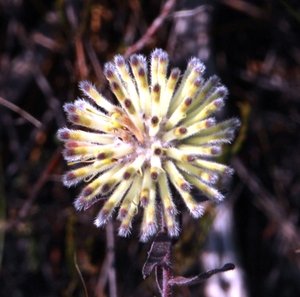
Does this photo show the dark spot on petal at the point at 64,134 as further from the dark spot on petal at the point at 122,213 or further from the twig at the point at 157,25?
the twig at the point at 157,25

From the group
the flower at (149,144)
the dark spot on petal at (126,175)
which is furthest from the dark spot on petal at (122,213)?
the dark spot on petal at (126,175)

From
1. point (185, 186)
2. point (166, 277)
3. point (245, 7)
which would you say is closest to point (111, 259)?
point (166, 277)

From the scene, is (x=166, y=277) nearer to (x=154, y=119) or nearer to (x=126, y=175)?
(x=126, y=175)

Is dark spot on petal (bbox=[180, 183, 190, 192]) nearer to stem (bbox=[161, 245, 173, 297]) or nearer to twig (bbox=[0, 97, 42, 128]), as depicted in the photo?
stem (bbox=[161, 245, 173, 297])

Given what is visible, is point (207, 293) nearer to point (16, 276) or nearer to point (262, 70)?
point (16, 276)

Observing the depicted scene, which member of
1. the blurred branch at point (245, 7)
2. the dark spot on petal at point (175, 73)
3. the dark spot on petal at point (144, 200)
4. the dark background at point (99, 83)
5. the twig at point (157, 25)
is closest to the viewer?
the dark spot on petal at point (144, 200)

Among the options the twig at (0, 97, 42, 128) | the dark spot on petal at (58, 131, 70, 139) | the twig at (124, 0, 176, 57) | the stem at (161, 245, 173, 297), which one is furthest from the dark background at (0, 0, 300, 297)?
the dark spot on petal at (58, 131, 70, 139)
